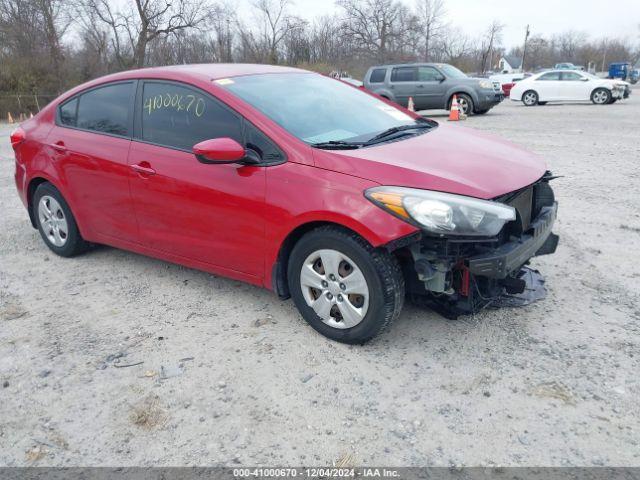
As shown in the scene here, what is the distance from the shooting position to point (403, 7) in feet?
212

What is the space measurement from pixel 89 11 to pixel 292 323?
43.2m

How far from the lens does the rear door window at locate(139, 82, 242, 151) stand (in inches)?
144

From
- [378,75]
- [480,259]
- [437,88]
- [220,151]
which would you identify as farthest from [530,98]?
[220,151]

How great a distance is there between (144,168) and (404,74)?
52.0 feet

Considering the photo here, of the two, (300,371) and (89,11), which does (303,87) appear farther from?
(89,11)

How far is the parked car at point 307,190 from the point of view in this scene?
120 inches

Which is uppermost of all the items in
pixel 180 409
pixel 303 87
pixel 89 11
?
pixel 89 11

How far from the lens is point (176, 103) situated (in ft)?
13.0

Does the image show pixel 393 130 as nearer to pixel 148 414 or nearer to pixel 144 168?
pixel 144 168

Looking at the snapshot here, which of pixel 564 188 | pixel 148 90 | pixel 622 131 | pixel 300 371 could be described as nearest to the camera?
pixel 300 371

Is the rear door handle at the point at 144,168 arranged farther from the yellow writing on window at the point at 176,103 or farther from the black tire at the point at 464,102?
the black tire at the point at 464,102

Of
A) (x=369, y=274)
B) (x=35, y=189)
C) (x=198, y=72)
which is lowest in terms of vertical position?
(x=369, y=274)

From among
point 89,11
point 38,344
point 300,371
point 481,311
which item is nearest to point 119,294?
point 38,344

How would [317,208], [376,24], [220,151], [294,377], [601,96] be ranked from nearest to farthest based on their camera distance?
[294,377]
[317,208]
[220,151]
[601,96]
[376,24]
